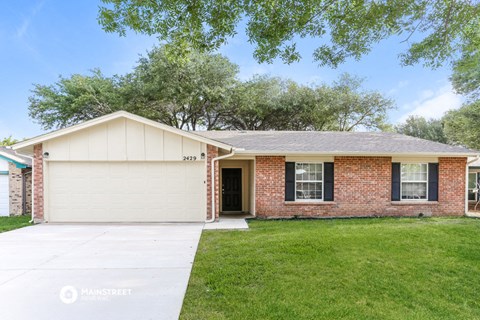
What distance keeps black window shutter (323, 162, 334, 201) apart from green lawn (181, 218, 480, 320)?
11.5 feet

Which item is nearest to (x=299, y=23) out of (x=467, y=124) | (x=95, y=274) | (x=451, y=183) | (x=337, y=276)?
(x=337, y=276)

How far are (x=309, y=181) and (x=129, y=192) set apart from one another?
6526 millimetres

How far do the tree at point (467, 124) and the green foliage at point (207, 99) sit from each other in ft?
16.8

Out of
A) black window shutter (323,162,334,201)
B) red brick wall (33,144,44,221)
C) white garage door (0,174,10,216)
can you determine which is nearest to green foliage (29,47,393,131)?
white garage door (0,174,10,216)

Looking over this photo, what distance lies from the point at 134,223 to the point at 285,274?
6714mm

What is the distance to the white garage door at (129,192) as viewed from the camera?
9.93 meters

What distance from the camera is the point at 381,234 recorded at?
7250 mm

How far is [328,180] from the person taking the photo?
10891mm

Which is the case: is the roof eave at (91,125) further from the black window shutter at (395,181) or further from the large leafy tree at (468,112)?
the large leafy tree at (468,112)

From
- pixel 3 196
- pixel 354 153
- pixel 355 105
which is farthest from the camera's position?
pixel 355 105

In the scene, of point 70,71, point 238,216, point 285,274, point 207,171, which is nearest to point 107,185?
point 207,171

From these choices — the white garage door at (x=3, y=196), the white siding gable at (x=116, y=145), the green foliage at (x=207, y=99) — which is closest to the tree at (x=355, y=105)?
the green foliage at (x=207, y=99)

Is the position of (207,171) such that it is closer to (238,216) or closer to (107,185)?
(238,216)

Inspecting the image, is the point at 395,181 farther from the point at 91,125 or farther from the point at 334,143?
the point at 91,125
